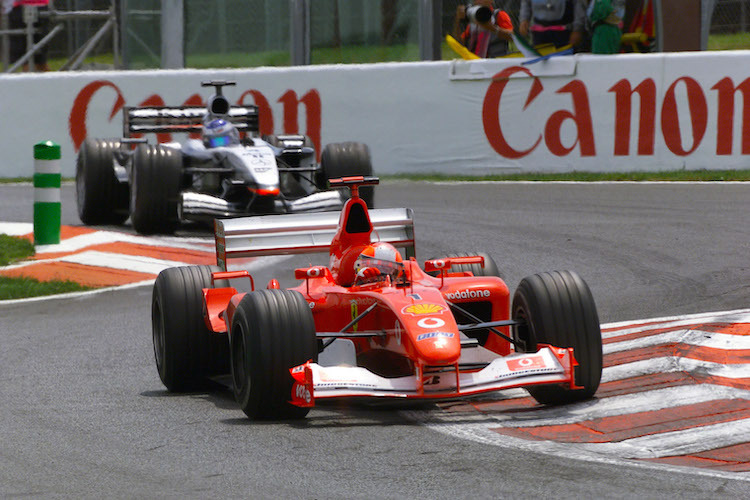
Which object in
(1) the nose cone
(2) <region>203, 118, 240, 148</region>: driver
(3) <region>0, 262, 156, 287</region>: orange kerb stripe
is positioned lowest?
(3) <region>0, 262, 156, 287</region>: orange kerb stripe

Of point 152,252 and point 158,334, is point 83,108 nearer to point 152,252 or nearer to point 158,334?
point 152,252

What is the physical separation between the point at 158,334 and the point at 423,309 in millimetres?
1951

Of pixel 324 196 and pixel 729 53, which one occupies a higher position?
pixel 729 53

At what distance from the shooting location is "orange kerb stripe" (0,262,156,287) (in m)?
11.3

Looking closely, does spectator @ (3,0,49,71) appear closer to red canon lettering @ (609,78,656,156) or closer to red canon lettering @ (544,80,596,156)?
red canon lettering @ (544,80,596,156)

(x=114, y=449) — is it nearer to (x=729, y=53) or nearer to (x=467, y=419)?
(x=467, y=419)

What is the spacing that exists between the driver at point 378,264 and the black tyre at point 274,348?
71cm

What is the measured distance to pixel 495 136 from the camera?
659 inches

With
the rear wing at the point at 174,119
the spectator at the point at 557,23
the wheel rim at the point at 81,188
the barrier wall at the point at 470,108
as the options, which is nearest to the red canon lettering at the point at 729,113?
the barrier wall at the point at 470,108

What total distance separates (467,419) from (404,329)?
0.50 m

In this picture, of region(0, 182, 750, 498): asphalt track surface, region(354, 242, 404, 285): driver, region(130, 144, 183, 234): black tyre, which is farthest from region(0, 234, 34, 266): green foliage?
region(354, 242, 404, 285): driver

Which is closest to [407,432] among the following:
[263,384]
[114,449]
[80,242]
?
[263,384]

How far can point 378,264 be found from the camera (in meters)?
6.88

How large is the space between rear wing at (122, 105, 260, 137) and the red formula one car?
23.7 ft
